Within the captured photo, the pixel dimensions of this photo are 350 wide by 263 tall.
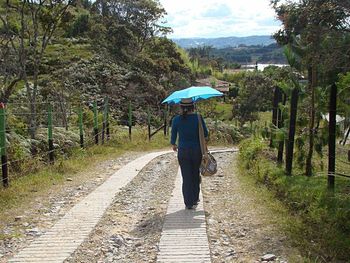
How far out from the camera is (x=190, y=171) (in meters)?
6.79

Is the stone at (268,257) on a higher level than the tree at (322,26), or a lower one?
lower

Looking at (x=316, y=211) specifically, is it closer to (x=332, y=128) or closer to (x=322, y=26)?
(x=332, y=128)

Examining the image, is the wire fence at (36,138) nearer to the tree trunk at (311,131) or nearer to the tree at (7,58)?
the tree at (7,58)

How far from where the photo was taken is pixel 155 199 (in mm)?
7867

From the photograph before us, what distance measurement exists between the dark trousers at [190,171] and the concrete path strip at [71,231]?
1302mm

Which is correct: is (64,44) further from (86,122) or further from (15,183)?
(15,183)

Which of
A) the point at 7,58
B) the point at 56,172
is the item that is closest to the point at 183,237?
the point at 56,172

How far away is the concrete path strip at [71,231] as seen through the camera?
4996 mm

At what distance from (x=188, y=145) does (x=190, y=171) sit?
40 cm

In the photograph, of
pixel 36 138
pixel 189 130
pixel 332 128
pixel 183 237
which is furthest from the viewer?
pixel 36 138

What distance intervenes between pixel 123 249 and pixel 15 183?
12.8 feet

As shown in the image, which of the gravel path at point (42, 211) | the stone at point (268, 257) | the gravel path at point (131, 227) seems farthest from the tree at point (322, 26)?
the gravel path at point (42, 211)

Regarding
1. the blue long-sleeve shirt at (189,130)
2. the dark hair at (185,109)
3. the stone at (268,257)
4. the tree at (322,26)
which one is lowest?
the stone at (268,257)

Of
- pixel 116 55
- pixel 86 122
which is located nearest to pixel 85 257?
pixel 86 122
